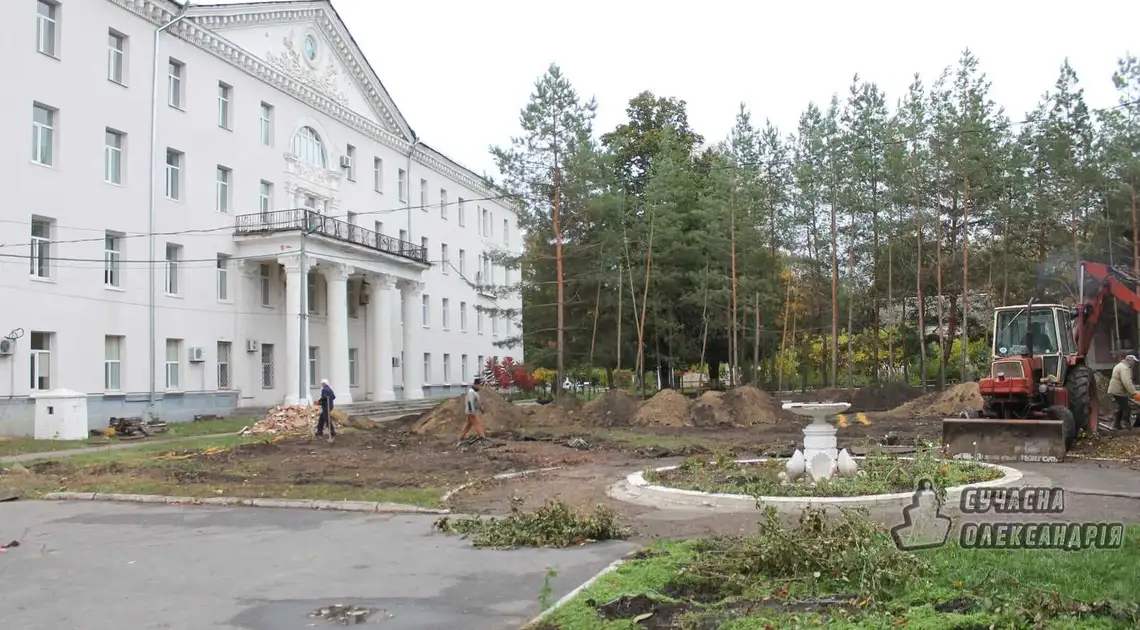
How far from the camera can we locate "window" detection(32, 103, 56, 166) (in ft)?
86.7

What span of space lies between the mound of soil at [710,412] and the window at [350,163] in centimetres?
2117

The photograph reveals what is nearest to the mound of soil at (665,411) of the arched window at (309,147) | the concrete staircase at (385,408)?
the concrete staircase at (385,408)

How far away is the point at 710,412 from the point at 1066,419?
1484 centimetres

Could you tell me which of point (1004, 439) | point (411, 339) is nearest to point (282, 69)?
point (411, 339)

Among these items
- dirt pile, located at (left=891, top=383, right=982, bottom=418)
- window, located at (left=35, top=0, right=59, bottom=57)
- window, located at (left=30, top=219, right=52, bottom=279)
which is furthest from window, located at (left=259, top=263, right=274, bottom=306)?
dirt pile, located at (left=891, top=383, right=982, bottom=418)

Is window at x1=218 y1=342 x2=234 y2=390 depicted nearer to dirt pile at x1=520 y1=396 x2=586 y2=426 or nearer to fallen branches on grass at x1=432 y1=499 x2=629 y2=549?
dirt pile at x1=520 y1=396 x2=586 y2=426

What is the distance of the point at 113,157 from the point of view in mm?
29328

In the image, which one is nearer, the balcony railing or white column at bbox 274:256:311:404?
white column at bbox 274:256:311:404

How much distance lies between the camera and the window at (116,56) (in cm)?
2922

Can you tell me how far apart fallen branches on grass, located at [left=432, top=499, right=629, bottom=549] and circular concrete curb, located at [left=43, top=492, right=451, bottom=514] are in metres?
2.06

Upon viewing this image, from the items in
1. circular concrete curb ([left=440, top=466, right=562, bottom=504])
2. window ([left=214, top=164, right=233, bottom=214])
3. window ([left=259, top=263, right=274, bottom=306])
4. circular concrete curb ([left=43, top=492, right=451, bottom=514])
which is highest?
window ([left=214, top=164, right=233, bottom=214])

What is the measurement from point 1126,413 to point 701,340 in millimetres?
26898

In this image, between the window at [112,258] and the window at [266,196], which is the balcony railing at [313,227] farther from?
the window at [112,258]

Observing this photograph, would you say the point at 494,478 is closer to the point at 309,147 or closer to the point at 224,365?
the point at 224,365
